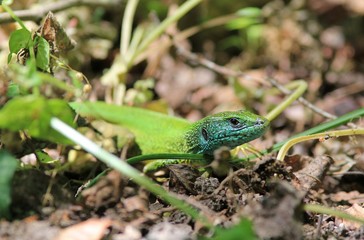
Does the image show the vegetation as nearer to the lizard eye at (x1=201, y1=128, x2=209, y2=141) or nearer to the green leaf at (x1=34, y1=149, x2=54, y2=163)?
the green leaf at (x1=34, y1=149, x2=54, y2=163)

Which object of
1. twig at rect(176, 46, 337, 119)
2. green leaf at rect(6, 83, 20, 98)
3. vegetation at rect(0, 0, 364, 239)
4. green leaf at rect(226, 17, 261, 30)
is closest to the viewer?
A: vegetation at rect(0, 0, 364, 239)

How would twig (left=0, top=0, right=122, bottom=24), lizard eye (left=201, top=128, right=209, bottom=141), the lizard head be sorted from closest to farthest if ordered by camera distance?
1. the lizard head
2. lizard eye (left=201, top=128, right=209, bottom=141)
3. twig (left=0, top=0, right=122, bottom=24)

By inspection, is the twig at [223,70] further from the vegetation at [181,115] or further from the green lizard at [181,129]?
the green lizard at [181,129]

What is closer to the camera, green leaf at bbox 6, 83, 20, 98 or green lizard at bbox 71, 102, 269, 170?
green leaf at bbox 6, 83, 20, 98

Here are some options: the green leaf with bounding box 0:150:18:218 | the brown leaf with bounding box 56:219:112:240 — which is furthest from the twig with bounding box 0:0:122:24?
the brown leaf with bounding box 56:219:112:240

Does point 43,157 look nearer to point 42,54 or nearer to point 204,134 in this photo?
point 42,54

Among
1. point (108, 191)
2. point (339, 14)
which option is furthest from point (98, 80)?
point (339, 14)
